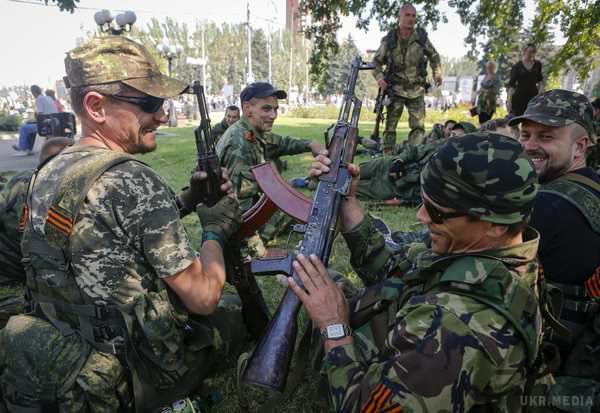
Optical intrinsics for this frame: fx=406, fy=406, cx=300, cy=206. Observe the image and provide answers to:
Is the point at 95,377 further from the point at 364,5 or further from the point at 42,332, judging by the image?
the point at 364,5

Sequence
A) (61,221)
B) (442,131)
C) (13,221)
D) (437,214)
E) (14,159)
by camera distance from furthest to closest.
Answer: (14,159)
(442,131)
(13,221)
(61,221)
(437,214)

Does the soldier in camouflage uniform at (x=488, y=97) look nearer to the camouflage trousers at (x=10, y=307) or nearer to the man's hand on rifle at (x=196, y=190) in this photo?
the man's hand on rifle at (x=196, y=190)

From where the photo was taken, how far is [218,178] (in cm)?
281

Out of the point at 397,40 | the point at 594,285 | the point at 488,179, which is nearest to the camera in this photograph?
the point at 488,179

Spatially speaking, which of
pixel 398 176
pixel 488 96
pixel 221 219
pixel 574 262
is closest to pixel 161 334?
pixel 221 219

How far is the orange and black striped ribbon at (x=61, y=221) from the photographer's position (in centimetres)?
200

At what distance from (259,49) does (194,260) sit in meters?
82.9

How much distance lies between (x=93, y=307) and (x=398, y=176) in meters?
5.77

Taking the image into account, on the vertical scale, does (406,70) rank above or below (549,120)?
above

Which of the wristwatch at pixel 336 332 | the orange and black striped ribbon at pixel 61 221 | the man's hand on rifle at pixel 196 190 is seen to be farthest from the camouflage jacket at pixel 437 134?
the orange and black striped ribbon at pixel 61 221

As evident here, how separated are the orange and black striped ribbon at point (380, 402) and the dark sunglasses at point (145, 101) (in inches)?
73.3

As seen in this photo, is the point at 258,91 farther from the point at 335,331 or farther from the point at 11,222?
the point at 335,331

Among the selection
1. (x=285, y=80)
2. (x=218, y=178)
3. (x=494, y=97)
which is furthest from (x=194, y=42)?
(x=218, y=178)

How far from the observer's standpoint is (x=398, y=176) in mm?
7066
